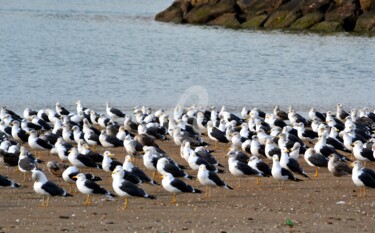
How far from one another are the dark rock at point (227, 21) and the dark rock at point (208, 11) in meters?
0.37

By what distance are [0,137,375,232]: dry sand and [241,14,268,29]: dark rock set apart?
46060 mm

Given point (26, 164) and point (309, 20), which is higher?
point (26, 164)

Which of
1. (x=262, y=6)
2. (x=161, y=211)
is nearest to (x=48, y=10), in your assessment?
(x=262, y=6)

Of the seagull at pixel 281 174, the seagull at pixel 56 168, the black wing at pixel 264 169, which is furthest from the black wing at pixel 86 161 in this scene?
the seagull at pixel 281 174

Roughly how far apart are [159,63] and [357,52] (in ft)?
37.7

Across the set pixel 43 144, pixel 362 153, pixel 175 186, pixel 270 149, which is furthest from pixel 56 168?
pixel 362 153

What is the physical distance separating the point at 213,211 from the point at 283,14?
1911 inches

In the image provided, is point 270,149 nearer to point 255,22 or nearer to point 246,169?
point 246,169

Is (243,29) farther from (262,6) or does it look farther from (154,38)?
(154,38)

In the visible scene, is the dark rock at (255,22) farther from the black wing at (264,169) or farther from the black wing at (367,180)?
the black wing at (367,180)

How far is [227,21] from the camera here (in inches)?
2576

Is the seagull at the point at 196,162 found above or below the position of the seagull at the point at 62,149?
above

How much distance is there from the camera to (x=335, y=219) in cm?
1466

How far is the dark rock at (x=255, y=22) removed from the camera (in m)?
63.7
